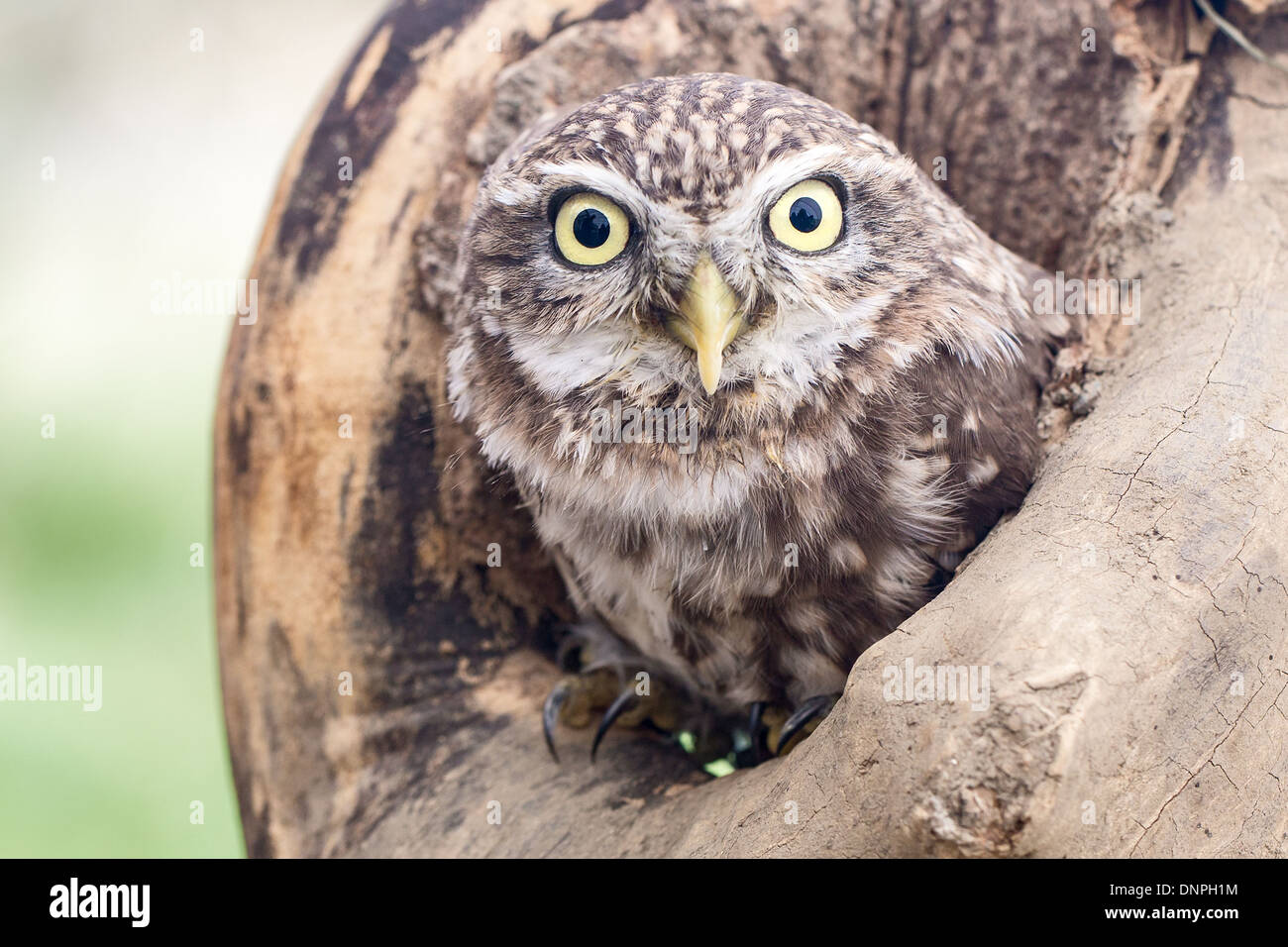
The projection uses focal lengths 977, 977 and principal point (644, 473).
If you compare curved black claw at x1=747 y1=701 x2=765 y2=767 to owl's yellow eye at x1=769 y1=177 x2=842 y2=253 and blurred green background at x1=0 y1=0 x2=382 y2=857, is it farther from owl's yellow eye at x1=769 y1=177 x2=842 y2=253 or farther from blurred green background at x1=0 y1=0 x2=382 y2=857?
blurred green background at x1=0 y1=0 x2=382 y2=857

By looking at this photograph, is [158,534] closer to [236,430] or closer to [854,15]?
[236,430]

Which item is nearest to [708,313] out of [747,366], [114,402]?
[747,366]

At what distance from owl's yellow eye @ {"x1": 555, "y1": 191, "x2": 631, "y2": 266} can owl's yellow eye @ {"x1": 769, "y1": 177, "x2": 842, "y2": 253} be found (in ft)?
0.97

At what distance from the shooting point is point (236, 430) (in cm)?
271

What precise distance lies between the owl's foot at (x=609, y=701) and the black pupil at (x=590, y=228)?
1328 millimetres

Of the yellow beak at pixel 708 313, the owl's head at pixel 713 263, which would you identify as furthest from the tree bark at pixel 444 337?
the yellow beak at pixel 708 313

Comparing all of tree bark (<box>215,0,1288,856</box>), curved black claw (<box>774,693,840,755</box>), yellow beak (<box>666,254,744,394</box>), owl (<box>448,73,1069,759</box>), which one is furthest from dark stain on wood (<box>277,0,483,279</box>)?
curved black claw (<box>774,693,840,755</box>)

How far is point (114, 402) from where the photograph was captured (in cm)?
445

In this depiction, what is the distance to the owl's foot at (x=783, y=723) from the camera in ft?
7.72

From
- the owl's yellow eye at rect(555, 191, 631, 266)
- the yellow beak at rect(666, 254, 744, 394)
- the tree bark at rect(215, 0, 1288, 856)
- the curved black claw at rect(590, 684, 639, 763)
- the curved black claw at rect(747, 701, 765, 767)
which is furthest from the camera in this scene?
the curved black claw at rect(590, 684, 639, 763)

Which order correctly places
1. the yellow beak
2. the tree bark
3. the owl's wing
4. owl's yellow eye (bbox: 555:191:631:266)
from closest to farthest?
1. the yellow beak
2. owl's yellow eye (bbox: 555:191:631:266)
3. the owl's wing
4. the tree bark

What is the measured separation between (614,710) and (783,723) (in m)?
0.46

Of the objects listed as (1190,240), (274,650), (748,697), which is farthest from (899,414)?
(274,650)

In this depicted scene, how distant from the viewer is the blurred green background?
4.12m
